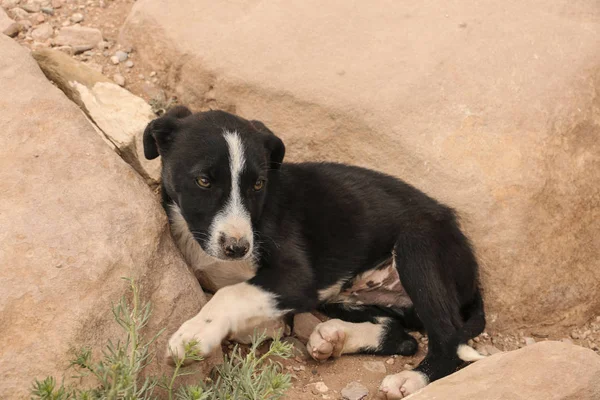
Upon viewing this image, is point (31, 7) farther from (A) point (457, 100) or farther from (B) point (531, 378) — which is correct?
(B) point (531, 378)

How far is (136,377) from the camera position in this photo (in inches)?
142

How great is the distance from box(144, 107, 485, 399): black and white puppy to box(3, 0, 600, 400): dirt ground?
98 millimetres

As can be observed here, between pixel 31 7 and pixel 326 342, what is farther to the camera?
pixel 31 7

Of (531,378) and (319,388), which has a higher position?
(531,378)

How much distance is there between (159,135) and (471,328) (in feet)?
7.06

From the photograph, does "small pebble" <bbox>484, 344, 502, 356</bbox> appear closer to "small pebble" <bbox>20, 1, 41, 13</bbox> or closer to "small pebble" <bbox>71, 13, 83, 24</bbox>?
"small pebble" <bbox>71, 13, 83, 24</bbox>

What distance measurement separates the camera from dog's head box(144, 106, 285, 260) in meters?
4.33

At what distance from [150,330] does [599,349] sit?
2821 millimetres

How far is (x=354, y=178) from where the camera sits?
16.9 ft

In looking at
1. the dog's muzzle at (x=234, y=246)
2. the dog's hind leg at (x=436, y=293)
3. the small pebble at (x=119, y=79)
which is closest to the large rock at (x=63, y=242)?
the dog's muzzle at (x=234, y=246)

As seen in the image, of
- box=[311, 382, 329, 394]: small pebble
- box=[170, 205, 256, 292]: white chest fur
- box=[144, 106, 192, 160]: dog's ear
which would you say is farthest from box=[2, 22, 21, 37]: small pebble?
box=[311, 382, 329, 394]: small pebble

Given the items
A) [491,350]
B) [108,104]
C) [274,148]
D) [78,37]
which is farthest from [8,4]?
[491,350]

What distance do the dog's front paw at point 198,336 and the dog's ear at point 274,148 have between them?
110 cm

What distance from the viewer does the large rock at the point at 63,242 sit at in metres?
3.68
